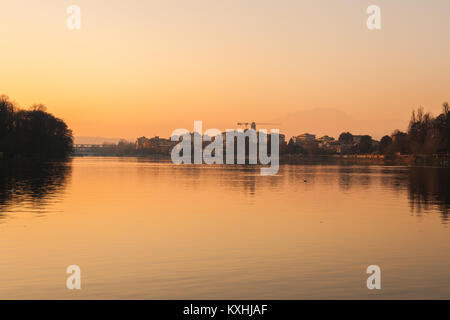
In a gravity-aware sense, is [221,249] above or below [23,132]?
below

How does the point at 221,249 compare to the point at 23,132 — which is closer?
the point at 221,249

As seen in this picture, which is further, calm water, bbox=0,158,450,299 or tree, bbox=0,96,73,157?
tree, bbox=0,96,73,157

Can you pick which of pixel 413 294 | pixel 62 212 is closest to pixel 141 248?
pixel 413 294

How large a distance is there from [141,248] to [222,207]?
1702 cm

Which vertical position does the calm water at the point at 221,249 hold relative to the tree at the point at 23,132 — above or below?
below

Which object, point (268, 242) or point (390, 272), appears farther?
point (268, 242)

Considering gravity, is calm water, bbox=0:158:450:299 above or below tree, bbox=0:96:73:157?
below

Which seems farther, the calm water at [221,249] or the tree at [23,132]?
the tree at [23,132]

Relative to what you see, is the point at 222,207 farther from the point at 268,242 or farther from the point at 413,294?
the point at 413,294

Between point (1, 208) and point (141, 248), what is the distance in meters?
17.5
